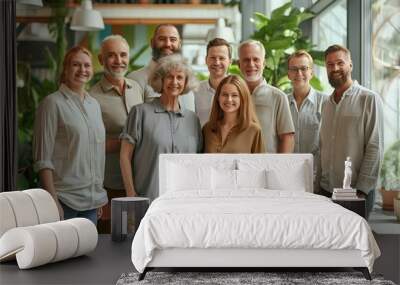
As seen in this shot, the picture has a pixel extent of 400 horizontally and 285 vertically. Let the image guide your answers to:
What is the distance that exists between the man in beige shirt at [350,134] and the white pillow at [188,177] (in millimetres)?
1384

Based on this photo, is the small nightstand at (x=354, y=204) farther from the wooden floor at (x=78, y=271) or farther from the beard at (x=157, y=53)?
the beard at (x=157, y=53)

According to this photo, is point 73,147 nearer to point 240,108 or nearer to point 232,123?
point 232,123

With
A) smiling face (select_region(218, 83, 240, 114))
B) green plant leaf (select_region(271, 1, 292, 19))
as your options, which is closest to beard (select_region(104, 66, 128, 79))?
smiling face (select_region(218, 83, 240, 114))

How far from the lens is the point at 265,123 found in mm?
8305

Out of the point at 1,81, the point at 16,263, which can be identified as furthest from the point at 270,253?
the point at 1,81

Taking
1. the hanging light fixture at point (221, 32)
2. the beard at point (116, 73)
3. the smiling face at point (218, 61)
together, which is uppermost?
the hanging light fixture at point (221, 32)

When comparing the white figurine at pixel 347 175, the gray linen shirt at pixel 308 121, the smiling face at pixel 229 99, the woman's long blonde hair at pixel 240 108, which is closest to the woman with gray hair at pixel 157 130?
the woman's long blonde hair at pixel 240 108

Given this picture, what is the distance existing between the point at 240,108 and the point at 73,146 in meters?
1.80

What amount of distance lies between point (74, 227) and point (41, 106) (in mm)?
2301

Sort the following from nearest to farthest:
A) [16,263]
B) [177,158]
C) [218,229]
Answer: [218,229] → [16,263] → [177,158]

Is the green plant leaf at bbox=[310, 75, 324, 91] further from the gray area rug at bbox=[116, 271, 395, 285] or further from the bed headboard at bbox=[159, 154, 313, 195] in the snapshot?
the gray area rug at bbox=[116, 271, 395, 285]

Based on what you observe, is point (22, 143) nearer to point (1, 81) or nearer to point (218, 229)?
point (1, 81)

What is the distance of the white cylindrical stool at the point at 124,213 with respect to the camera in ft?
A: 25.2

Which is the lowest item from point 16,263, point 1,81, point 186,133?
point 16,263
